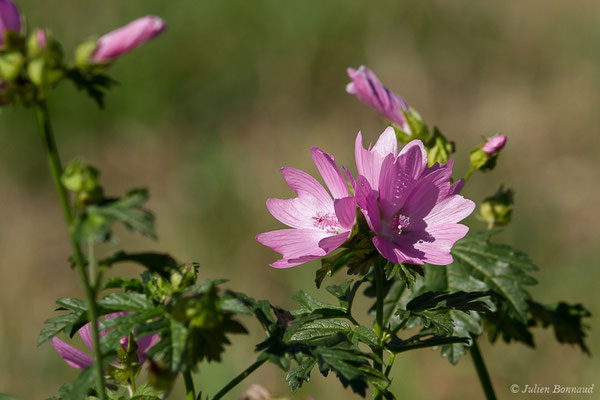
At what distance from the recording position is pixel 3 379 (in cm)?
447

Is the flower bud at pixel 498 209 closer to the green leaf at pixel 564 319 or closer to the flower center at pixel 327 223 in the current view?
the green leaf at pixel 564 319

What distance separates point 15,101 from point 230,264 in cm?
420

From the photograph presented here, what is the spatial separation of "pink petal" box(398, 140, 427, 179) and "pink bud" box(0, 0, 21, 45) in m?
0.83

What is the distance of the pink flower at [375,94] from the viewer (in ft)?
6.70

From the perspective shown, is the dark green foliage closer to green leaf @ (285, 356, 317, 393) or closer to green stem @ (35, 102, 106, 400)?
green stem @ (35, 102, 106, 400)

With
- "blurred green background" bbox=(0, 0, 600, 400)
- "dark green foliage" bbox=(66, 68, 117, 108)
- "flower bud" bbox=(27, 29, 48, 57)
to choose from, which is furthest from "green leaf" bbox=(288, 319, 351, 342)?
"blurred green background" bbox=(0, 0, 600, 400)

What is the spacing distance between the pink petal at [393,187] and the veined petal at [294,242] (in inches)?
6.9

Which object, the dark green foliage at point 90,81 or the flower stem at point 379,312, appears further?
the flower stem at point 379,312

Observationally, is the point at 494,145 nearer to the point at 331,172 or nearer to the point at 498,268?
the point at 498,268

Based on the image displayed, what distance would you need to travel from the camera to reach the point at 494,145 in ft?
6.93

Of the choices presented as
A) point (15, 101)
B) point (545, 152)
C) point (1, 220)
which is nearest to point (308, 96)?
point (545, 152)

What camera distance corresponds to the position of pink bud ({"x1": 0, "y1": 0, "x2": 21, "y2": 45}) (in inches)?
46.7

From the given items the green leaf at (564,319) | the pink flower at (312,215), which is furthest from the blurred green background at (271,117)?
the pink flower at (312,215)

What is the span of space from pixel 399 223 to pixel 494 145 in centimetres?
Result: 58
